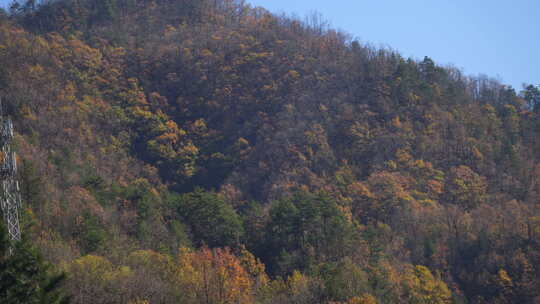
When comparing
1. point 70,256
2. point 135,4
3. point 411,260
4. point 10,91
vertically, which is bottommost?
point 411,260

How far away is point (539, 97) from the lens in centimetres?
8550

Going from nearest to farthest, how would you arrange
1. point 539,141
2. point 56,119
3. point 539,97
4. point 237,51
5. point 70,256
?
1. point 70,256
2. point 56,119
3. point 539,141
4. point 539,97
5. point 237,51

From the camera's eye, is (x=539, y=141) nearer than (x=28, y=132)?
No

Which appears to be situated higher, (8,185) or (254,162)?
(8,185)

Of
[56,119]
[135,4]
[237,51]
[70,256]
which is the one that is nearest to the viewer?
[70,256]

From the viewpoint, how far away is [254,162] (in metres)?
80.1

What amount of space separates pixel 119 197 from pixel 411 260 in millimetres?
27998

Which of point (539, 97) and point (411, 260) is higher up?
point (539, 97)

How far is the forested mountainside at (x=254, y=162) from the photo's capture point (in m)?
41.1

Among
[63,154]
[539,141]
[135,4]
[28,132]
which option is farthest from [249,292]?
[135,4]

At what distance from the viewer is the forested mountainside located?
41.1 metres

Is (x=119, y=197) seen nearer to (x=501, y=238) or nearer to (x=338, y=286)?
(x=338, y=286)

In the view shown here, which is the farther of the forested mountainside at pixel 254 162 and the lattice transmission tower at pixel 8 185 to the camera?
the forested mountainside at pixel 254 162

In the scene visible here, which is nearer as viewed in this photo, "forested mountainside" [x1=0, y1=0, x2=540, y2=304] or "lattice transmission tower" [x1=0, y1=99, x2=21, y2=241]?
"lattice transmission tower" [x1=0, y1=99, x2=21, y2=241]
